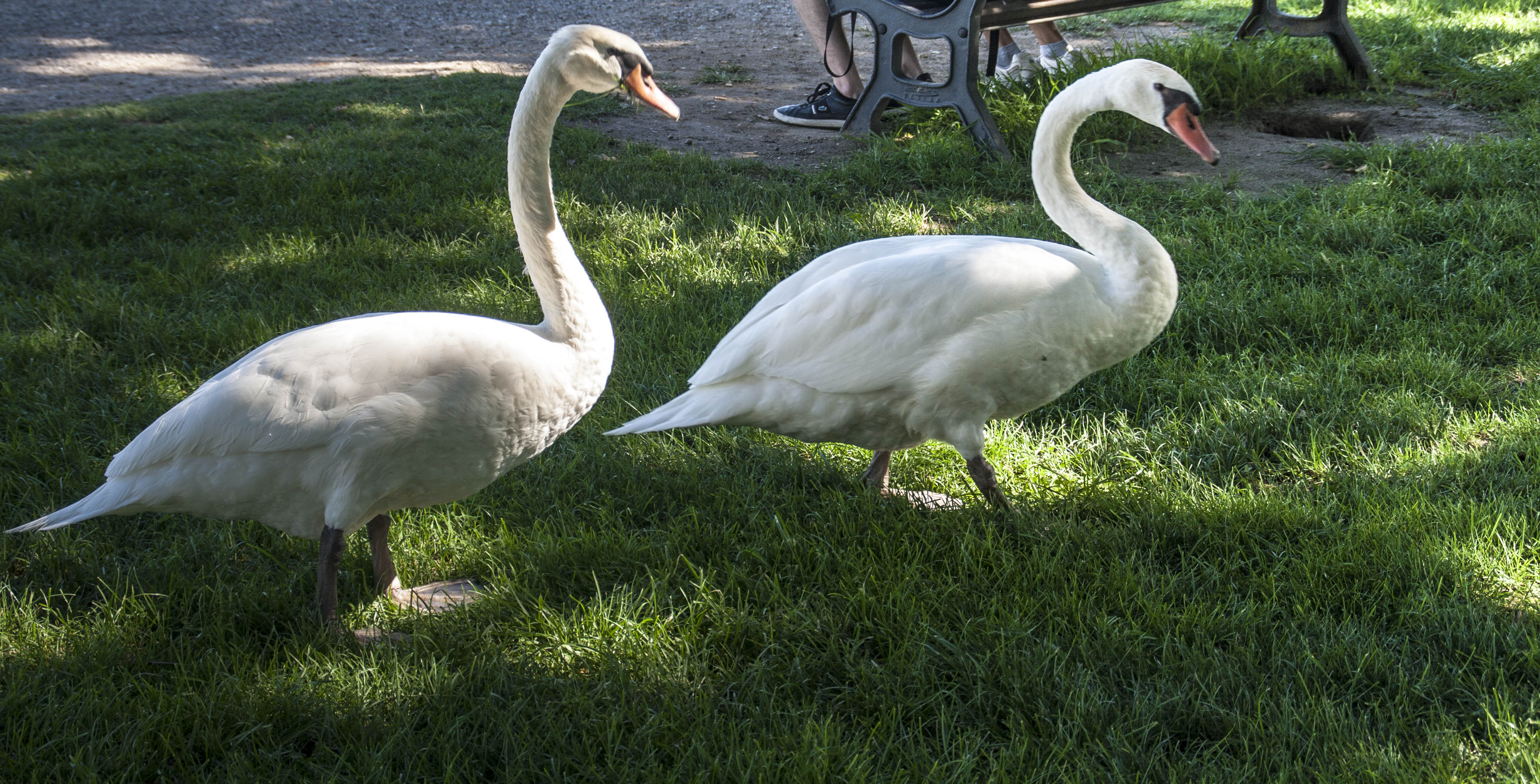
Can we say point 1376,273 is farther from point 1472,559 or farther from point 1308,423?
point 1472,559

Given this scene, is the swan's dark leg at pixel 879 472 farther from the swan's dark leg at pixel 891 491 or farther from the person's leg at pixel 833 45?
the person's leg at pixel 833 45

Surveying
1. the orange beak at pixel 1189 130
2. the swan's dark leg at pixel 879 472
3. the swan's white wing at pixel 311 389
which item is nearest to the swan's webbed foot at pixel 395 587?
the swan's white wing at pixel 311 389

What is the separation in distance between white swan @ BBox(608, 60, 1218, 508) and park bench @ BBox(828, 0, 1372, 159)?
2.94 m

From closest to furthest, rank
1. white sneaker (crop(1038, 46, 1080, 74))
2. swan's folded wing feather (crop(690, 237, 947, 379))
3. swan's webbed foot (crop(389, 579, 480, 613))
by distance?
swan's webbed foot (crop(389, 579, 480, 613)), swan's folded wing feather (crop(690, 237, 947, 379)), white sneaker (crop(1038, 46, 1080, 74))

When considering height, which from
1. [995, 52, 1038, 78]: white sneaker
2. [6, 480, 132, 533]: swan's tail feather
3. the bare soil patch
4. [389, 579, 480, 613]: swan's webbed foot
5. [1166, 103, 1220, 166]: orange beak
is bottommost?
[389, 579, 480, 613]: swan's webbed foot

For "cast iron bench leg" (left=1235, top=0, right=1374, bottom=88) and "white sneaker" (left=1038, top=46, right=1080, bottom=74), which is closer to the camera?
"white sneaker" (left=1038, top=46, right=1080, bottom=74)

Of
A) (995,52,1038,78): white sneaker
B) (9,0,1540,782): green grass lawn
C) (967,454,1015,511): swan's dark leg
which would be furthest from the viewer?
(995,52,1038,78): white sneaker

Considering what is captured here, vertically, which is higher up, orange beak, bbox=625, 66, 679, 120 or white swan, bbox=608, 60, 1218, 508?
orange beak, bbox=625, 66, 679, 120

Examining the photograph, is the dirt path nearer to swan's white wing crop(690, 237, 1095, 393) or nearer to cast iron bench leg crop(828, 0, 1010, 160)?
cast iron bench leg crop(828, 0, 1010, 160)

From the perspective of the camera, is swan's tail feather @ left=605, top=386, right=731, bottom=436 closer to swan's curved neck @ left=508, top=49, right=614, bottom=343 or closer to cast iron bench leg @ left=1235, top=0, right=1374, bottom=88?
swan's curved neck @ left=508, top=49, right=614, bottom=343

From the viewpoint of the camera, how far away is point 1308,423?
323 cm

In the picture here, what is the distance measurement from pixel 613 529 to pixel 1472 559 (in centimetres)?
218

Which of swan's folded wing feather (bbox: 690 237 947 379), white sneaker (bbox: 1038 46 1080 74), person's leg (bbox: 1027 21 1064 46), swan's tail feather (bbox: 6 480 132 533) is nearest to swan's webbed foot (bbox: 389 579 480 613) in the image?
swan's tail feather (bbox: 6 480 132 533)

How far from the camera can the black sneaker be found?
6918mm
